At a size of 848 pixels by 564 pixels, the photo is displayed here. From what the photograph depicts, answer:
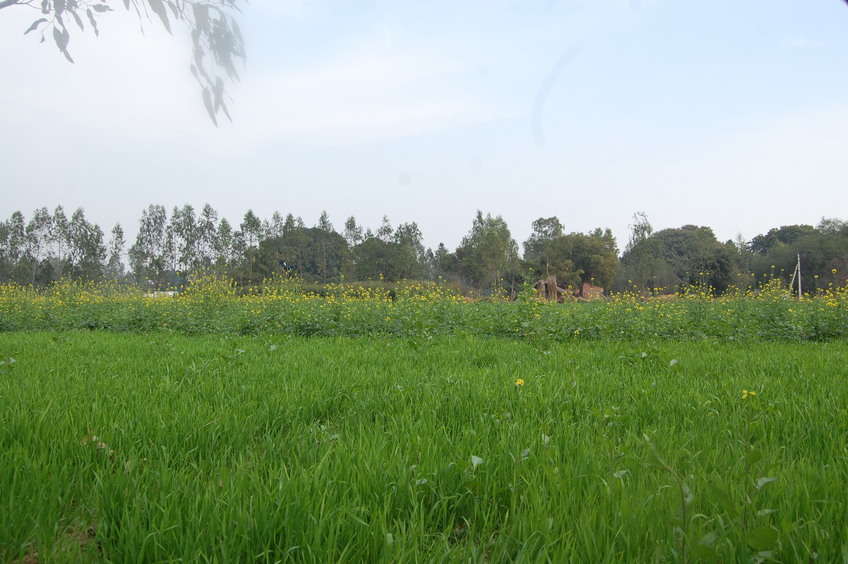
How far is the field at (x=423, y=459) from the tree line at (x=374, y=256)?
26.2m

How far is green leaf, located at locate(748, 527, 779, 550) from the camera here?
1.03 meters

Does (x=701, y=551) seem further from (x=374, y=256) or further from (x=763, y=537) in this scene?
(x=374, y=256)

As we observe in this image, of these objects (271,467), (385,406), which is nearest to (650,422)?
(385,406)

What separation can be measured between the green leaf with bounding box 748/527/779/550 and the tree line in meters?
28.4

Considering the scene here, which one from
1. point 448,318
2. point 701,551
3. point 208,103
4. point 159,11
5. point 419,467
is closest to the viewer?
point 701,551

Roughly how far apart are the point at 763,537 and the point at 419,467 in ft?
3.42

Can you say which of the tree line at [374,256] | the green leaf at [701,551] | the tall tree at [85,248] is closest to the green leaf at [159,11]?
the green leaf at [701,551]

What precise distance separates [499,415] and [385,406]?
0.68 metres

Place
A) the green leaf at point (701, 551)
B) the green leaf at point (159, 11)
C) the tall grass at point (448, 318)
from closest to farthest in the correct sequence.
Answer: the green leaf at point (701, 551) < the green leaf at point (159, 11) < the tall grass at point (448, 318)

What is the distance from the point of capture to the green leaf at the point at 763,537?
1.03 meters

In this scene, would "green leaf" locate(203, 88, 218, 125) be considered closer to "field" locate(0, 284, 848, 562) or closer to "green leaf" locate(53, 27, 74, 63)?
"green leaf" locate(53, 27, 74, 63)

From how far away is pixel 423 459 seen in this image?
1.80 meters

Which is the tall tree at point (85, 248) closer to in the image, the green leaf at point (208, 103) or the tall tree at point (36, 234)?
the tall tree at point (36, 234)

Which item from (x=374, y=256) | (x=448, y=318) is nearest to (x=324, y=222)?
(x=374, y=256)
